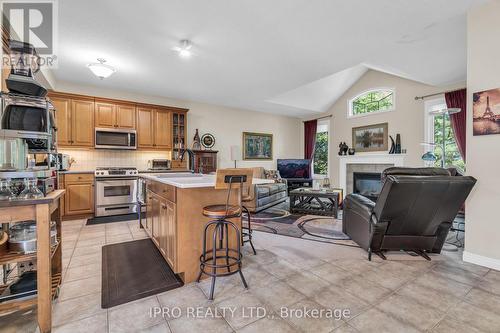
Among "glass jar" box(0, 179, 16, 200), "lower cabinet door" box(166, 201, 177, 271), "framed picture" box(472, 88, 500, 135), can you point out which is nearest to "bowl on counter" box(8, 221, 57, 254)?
"glass jar" box(0, 179, 16, 200)

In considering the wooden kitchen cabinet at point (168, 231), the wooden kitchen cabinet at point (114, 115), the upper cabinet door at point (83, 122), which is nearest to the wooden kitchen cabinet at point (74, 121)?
the upper cabinet door at point (83, 122)

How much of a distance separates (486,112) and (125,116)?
5.87m

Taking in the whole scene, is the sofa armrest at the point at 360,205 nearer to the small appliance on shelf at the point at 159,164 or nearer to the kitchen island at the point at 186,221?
the kitchen island at the point at 186,221

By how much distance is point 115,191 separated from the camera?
4.81 m

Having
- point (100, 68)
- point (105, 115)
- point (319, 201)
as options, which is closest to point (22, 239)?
point (100, 68)

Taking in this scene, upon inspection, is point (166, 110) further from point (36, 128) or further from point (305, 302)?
point (305, 302)

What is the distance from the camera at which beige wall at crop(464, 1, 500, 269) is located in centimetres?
250

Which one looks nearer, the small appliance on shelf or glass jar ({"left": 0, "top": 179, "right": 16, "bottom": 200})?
glass jar ({"left": 0, "top": 179, "right": 16, "bottom": 200})

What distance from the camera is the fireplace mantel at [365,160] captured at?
5602 mm

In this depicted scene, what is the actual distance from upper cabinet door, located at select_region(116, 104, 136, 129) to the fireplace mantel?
18.0 ft

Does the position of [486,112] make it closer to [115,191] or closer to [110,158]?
[115,191]

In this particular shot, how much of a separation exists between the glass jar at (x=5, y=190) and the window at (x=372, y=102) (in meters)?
6.82

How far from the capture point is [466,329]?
5.18ft
